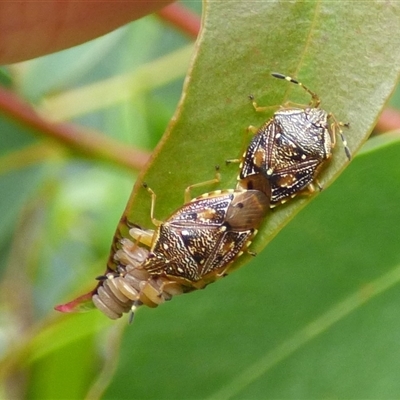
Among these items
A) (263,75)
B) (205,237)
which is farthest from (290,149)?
(263,75)

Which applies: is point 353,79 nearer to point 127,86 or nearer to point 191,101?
point 191,101

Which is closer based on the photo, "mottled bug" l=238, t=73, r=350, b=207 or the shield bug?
"mottled bug" l=238, t=73, r=350, b=207

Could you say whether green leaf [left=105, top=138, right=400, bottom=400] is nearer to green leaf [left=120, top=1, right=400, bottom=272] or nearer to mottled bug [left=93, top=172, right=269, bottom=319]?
mottled bug [left=93, top=172, right=269, bottom=319]

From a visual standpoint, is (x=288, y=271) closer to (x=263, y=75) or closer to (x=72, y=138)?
(x=263, y=75)

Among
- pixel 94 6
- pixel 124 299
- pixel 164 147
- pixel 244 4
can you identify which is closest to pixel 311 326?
pixel 124 299

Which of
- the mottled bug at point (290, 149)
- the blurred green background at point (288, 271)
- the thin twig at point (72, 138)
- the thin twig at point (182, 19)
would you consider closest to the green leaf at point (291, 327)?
the blurred green background at point (288, 271)

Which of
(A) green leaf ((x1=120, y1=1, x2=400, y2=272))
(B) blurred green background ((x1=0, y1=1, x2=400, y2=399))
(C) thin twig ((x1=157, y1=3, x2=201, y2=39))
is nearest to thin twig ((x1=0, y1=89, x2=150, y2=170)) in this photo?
(B) blurred green background ((x1=0, y1=1, x2=400, y2=399))

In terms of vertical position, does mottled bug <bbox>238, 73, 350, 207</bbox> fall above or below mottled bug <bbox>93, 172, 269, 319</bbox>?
above

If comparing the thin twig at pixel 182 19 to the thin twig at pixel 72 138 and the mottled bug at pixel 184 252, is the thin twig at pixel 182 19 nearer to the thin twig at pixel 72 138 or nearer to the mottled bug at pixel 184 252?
the thin twig at pixel 72 138

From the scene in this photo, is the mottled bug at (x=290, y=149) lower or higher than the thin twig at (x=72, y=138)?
higher
